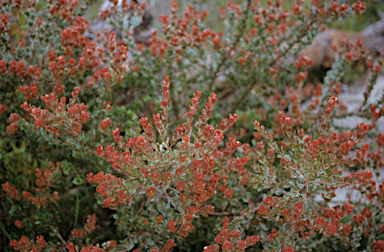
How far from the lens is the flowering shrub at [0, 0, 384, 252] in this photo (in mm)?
1312

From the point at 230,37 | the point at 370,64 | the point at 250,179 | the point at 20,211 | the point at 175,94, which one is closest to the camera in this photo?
the point at 250,179

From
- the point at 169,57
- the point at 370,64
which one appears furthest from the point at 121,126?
the point at 370,64

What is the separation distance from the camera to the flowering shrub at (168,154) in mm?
1312

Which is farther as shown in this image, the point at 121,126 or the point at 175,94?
the point at 175,94

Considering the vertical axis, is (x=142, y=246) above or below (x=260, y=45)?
below

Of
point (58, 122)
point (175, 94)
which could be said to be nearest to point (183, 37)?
point (175, 94)

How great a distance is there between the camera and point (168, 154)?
1292mm

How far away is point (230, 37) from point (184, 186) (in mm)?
1692

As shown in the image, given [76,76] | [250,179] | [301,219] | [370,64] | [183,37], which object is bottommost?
[301,219]

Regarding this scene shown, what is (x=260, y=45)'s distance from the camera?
2592 millimetres

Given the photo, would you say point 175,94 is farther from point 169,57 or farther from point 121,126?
point 121,126

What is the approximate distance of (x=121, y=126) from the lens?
212 centimetres

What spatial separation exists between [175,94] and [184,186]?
1.21 m

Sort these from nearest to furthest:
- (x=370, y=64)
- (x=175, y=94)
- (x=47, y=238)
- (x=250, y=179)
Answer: (x=250, y=179) → (x=47, y=238) → (x=370, y=64) → (x=175, y=94)
